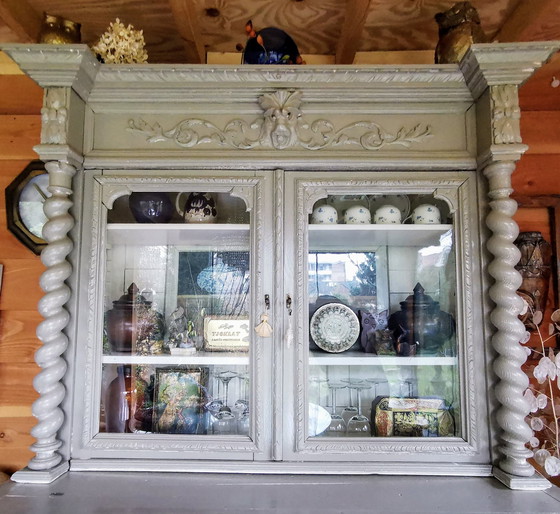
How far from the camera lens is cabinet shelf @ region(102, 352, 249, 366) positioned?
1.17 meters

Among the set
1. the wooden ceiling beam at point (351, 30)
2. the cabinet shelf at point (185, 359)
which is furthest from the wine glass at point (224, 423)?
the wooden ceiling beam at point (351, 30)

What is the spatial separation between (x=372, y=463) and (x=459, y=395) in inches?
11.1

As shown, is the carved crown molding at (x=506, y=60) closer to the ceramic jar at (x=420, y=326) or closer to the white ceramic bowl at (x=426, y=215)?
the white ceramic bowl at (x=426, y=215)

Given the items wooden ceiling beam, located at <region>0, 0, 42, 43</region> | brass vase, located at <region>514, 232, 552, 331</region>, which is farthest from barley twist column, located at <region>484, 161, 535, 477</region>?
wooden ceiling beam, located at <region>0, 0, 42, 43</region>

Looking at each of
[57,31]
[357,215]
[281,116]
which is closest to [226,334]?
[357,215]

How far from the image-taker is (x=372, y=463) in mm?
1103

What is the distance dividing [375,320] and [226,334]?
1.40 feet

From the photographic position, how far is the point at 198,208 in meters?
1.23

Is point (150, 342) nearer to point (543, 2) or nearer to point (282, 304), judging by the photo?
point (282, 304)

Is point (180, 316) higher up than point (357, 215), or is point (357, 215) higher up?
point (357, 215)

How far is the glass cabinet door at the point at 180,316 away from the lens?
1157 millimetres

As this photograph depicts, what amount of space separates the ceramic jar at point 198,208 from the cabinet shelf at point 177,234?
0.7 inches

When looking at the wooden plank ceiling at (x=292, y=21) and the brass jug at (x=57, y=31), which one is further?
the wooden plank ceiling at (x=292, y=21)

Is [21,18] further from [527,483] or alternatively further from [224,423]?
[527,483]
